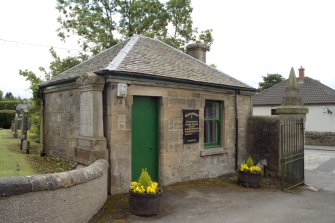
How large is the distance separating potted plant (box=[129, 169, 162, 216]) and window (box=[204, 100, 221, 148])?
Result: 13.7 ft

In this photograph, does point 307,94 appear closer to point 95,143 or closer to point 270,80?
point 270,80

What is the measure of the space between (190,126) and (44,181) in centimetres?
520

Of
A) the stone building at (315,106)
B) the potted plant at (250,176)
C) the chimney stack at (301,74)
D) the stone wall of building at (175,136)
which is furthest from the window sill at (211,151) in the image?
the chimney stack at (301,74)

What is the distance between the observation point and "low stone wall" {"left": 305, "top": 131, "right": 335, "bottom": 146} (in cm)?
2347

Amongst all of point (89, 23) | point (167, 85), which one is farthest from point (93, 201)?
point (89, 23)

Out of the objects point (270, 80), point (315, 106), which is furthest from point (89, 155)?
point (270, 80)

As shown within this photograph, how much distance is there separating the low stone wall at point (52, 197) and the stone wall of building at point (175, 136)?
1339 mm

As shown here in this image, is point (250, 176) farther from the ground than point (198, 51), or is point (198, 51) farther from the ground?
point (198, 51)

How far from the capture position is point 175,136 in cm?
858

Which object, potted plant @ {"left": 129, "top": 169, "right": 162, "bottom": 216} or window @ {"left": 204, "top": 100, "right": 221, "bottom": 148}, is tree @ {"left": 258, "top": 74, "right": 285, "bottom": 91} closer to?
window @ {"left": 204, "top": 100, "right": 221, "bottom": 148}

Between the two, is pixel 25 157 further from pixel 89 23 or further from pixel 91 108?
pixel 89 23

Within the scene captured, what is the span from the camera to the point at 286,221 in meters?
6.24

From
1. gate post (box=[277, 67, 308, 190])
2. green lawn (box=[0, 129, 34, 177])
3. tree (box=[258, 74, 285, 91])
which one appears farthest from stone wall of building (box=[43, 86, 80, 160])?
tree (box=[258, 74, 285, 91])

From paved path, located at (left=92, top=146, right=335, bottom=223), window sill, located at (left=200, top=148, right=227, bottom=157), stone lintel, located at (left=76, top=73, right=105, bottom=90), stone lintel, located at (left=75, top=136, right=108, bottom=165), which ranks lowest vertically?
paved path, located at (left=92, top=146, right=335, bottom=223)
